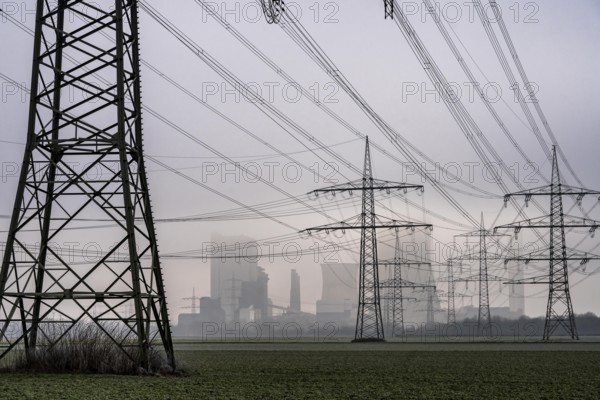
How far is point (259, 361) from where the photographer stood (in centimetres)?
3881

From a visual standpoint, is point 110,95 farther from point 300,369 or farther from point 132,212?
point 300,369

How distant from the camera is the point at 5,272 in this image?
26578 mm

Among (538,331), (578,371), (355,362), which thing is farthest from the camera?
(538,331)

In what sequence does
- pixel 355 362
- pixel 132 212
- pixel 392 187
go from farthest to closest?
pixel 392 187
pixel 355 362
pixel 132 212

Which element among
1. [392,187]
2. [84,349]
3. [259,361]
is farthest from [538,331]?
[84,349]

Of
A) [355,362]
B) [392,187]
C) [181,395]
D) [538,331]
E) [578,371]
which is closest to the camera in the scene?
[181,395]

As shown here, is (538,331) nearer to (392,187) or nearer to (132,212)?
(392,187)

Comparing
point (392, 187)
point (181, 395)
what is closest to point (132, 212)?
point (181, 395)

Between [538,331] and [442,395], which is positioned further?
[538,331]

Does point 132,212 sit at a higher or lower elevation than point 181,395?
higher

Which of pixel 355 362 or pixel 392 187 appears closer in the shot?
pixel 355 362

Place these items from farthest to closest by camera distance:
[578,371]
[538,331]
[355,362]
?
1. [538,331]
2. [355,362]
3. [578,371]

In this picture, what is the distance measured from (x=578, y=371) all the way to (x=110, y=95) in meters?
17.7

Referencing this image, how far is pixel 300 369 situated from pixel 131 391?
36.8ft
